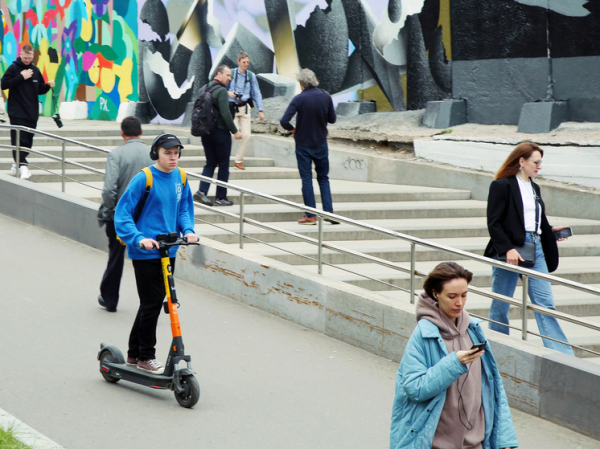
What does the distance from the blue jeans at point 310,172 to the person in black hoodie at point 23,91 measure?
431 cm

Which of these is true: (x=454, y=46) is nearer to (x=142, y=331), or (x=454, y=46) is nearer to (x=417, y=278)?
(x=417, y=278)

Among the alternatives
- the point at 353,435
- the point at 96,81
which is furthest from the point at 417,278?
the point at 96,81

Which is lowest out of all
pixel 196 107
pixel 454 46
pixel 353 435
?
pixel 353 435

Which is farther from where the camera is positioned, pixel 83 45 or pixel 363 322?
pixel 83 45

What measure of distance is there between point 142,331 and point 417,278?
2689mm

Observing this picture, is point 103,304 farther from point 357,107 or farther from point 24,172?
point 357,107

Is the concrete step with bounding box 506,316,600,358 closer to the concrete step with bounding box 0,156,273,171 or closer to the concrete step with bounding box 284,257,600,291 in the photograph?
the concrete step with bounding box 284,257,600,291

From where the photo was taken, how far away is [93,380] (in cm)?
606

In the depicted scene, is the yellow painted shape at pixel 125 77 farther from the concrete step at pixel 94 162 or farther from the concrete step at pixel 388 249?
the concrete step at pixel 388 249

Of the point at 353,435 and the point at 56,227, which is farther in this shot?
the point at 56,227

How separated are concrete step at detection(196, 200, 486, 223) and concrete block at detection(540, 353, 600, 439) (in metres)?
5.40

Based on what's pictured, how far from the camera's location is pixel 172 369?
562 cm

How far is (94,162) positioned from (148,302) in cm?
810

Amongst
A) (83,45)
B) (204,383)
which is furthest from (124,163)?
(83,45)
